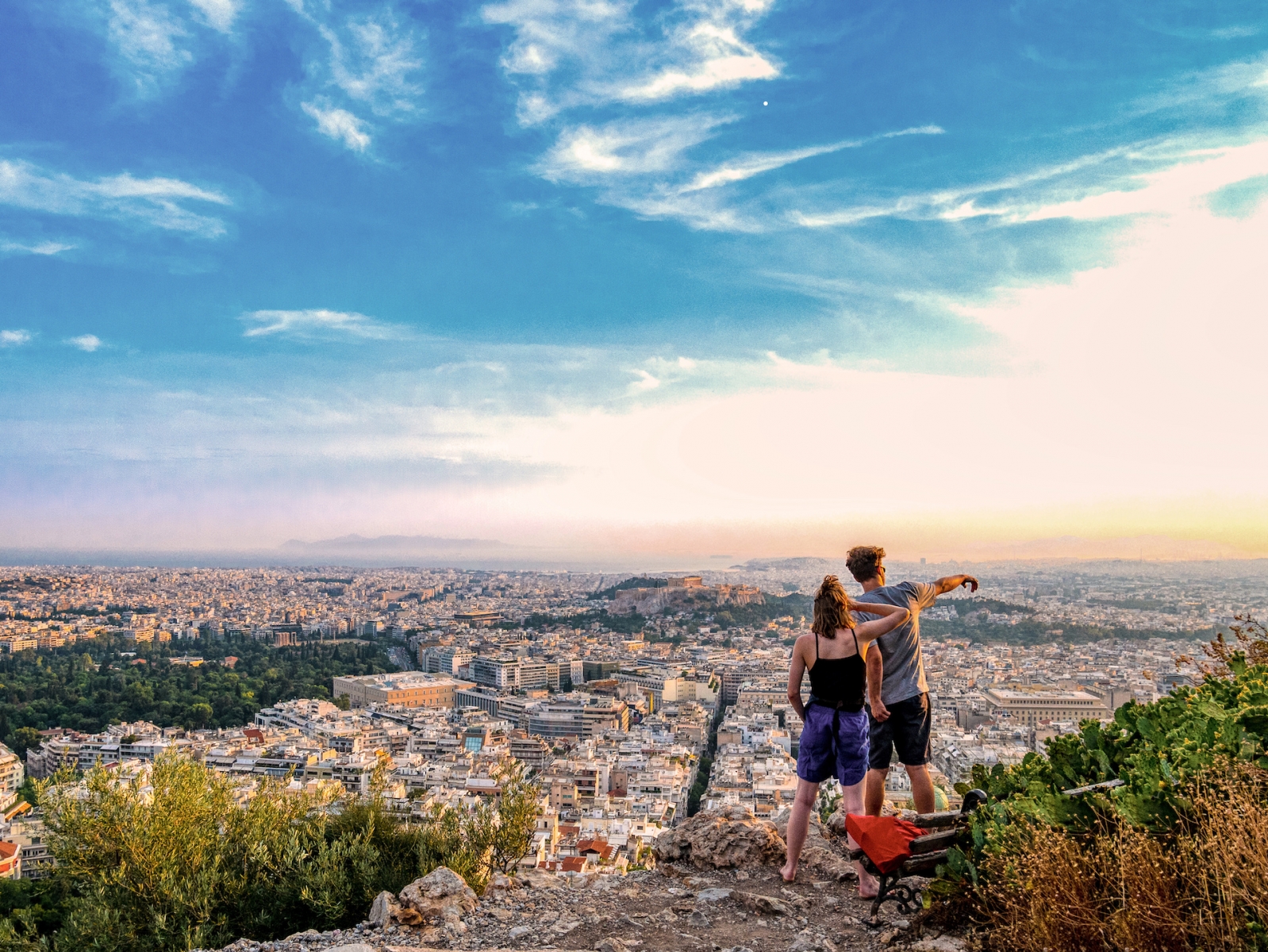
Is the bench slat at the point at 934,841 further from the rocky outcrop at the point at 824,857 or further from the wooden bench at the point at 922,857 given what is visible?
the rocky outcrop at the point at 824,857

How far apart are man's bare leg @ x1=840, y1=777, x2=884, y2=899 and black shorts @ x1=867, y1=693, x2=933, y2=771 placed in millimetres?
123

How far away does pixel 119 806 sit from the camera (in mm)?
4031

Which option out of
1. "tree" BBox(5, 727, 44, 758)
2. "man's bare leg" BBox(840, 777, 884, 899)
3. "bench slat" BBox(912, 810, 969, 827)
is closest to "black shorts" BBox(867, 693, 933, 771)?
"man's bare leg" BBox(840, 777, 884, 899)

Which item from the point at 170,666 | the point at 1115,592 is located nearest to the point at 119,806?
the point at 170,666

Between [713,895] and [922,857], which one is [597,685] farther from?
[922,857]

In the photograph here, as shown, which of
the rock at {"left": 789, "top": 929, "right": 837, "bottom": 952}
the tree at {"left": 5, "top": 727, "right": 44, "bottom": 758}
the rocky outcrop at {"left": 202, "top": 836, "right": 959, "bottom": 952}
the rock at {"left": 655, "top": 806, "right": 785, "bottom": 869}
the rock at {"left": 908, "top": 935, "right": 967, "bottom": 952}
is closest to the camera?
the rock at {"left": 908, "top": 935, "right": 967, "bottom": 952}

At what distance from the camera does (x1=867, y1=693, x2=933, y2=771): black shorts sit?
3.01m

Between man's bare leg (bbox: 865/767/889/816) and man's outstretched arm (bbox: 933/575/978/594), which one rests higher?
man's outstretched arm (bbox: 933/575/978/594)

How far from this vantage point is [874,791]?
2977 millimetres

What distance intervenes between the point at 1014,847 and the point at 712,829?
157 cm

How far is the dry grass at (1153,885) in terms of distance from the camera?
1.64m

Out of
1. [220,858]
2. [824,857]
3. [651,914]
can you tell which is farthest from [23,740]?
[824,857]

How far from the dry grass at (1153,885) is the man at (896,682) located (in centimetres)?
92

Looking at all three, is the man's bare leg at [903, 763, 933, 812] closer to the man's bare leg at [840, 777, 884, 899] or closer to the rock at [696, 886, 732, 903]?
the man's bare leg at [840, 777, 884, 899]
